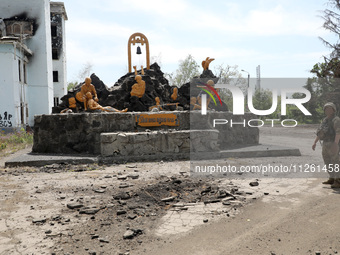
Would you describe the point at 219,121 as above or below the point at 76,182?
above

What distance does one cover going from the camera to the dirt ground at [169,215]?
339 cm

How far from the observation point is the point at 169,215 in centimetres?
436

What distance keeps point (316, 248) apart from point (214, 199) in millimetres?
1960

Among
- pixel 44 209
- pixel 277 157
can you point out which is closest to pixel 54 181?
pixel 44 209

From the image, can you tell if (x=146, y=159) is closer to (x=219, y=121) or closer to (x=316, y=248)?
(x=219, y=121)

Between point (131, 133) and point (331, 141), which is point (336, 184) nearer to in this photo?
point (331, 141)

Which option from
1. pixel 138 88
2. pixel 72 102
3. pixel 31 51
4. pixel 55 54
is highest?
pixel 55 54

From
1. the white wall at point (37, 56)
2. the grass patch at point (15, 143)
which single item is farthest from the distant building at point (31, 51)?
the grass patch at point (15, 143)

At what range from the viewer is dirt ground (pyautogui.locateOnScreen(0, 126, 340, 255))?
3.39 metres

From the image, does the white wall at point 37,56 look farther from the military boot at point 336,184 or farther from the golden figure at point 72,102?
the military boot at point 336,184

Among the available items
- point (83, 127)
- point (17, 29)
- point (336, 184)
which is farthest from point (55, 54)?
point (336, 184)

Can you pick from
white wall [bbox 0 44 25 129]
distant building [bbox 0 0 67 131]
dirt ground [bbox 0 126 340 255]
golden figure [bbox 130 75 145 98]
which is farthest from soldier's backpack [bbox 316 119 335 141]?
distant building [bbox 0 0 67 131]

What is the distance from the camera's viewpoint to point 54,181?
6.64 meters

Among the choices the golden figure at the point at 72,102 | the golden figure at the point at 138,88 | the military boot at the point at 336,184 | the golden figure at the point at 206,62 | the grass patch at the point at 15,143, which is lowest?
the grass patch at the point at 15,143
